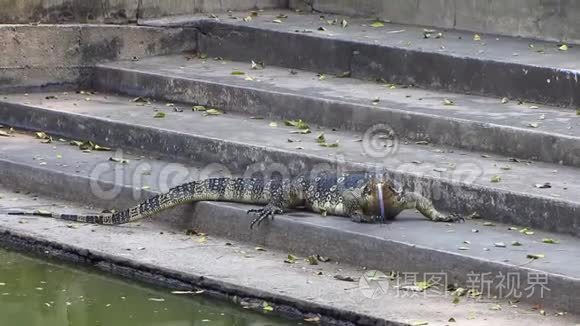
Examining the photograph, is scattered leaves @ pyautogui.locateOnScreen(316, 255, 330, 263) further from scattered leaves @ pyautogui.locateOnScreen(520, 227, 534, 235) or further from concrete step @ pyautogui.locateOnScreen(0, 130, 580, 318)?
scattered leaves @ pyautogui.locateOnScreen(520, 227, 534, 235)

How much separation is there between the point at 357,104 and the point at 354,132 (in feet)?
0.75

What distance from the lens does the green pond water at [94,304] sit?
24.5 feet

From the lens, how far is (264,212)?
863cm

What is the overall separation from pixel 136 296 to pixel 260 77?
13.3ft

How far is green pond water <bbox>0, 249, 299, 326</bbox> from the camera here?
746 centimetres

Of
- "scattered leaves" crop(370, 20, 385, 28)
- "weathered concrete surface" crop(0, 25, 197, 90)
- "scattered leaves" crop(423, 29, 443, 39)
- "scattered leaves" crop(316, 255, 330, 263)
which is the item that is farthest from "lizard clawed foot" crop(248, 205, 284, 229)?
"scattered leaves" crop(370, 20, 385, 28)

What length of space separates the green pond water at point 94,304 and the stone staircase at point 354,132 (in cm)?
98

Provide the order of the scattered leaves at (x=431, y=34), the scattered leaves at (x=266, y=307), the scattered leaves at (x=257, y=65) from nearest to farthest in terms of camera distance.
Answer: the scattered leaves at (x=266, y=307) → the scattered leaves at (x=431, y=34) → the scattered leaves at (x=257, y=65)

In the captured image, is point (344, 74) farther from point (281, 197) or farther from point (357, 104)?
point (281, 197)

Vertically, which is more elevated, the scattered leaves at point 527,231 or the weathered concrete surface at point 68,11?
the weathered concrete surface at point 68,11

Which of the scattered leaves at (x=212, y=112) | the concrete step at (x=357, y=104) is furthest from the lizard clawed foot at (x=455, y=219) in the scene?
the scattered leaves at (x=212, y=112)

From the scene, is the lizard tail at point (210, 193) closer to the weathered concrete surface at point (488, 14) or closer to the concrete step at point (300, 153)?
the concrete step at point (300, 153)

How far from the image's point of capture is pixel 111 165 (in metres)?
9.91

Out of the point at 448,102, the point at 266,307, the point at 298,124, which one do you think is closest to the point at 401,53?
the point at 448,102
